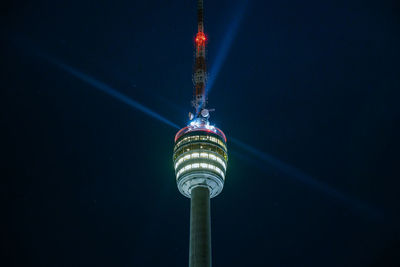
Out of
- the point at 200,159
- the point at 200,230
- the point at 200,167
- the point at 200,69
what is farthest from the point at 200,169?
the point at 200,69

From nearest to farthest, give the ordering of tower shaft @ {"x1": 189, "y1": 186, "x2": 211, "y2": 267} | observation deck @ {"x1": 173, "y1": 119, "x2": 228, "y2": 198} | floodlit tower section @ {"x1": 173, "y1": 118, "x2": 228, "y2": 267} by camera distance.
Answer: tower shaft @ {"x1": 189, "y1": 186, "x2": 211, "y2": 267}
floodlit tower section @ {"x1": 173, "y1": 118, "x2": 228, "y2": 267}
observation deck @ {"x1": 173, "y1": 119, "x2": 228, "y2": 198}

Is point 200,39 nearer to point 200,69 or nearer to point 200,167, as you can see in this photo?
point 200,69

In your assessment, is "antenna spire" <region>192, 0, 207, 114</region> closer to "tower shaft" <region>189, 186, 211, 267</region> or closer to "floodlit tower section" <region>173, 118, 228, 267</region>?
"floodlit tower section" <region>173, 118, 228, 267</region>

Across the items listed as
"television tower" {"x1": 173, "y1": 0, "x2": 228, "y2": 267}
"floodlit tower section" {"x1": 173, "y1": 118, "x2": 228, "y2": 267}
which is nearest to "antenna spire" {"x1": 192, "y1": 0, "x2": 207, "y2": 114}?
"television tower" {"x1": 173, "y1": 0, "x2": 228, "y2": 267}

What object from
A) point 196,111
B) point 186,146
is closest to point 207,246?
point 186,146

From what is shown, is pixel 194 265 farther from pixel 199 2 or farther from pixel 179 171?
pixel 199 2

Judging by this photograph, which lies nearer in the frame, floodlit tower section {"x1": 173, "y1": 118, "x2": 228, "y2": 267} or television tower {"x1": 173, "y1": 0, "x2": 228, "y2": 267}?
television tower {"x1": 173, "y1": 0, "x2": 228, "y2": 267}

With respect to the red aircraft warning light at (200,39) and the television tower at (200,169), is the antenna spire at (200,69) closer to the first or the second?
the red aircraft warning light at (200,39)

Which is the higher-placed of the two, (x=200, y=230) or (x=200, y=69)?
(x=200, y=69)

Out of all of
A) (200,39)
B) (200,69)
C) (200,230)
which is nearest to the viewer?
(200,230)
